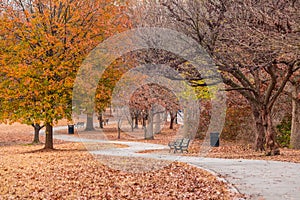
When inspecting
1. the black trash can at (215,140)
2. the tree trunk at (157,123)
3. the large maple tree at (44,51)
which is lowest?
the black trash can at (215,140)

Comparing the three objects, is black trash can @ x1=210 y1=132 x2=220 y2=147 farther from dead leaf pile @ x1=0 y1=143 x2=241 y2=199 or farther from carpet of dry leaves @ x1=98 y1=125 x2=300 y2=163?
dead leaf pile @ x1=0 y1=143 x2=241 y2=199

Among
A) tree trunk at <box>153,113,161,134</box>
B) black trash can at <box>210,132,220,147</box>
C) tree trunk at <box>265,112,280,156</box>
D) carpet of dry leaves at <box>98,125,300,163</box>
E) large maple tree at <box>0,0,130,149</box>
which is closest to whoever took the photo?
carpet of dry leaves at <box>98,125,300,163</box>

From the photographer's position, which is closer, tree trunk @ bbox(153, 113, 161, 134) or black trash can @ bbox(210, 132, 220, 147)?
black trash can @ bbox(210, 132, 220, 147)

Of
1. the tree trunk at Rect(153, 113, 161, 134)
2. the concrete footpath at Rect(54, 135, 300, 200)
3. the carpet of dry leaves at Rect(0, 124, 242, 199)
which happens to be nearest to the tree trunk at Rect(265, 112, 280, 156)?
the concrete footpath at Rect(54, 135, 300, 200)

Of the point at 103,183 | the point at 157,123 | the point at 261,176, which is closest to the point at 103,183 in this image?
the point at 103,183

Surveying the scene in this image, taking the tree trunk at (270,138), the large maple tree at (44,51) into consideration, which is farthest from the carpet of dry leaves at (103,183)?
the large maple tree at (44,51)

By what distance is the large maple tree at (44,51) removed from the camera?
1980 cm

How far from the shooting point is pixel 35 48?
20047 millimetres

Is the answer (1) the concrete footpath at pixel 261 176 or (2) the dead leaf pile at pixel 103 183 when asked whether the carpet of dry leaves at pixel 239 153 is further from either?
(2) the dead leaf pile at pixel 103 183

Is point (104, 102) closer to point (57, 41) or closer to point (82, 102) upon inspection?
point (82, 102)

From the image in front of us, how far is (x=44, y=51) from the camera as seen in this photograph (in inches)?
777

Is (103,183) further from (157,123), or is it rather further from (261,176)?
(157,123)

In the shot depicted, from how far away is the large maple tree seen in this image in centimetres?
1980

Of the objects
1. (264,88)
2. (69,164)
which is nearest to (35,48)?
(69,164)
